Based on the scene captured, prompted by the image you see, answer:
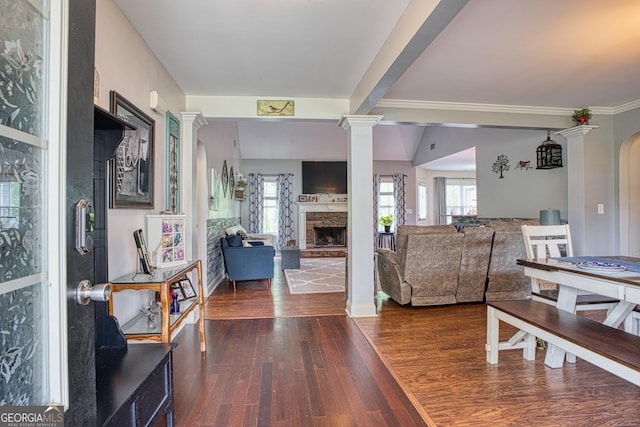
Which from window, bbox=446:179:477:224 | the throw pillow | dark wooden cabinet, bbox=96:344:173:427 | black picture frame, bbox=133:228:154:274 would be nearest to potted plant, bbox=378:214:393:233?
window, bbox=446:179:477:224

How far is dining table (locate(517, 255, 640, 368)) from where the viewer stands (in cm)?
183

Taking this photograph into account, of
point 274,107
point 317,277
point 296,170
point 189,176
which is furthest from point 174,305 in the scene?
point 296,170

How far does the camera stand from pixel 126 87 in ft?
7.18

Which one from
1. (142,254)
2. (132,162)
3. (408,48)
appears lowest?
(142,254)

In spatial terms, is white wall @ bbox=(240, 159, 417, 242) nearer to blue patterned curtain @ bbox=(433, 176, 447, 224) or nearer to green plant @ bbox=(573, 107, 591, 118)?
blue patterned curtain @ bbox=(433, 176, 447, 224)

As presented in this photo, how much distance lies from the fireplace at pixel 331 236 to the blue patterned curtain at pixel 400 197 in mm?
1622

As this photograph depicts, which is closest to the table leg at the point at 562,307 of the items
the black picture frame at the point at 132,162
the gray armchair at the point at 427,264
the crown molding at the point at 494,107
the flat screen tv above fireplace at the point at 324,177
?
the gray armchair at the point at 427,264

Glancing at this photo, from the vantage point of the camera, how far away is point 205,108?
355 centimetres

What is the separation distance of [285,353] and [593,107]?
4.60m

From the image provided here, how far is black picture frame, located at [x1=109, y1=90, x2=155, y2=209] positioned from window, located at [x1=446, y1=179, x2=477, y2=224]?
908 centimetres

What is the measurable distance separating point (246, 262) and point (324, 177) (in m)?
4.64

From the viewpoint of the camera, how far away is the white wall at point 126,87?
6.27 ft

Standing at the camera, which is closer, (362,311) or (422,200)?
(362,311)

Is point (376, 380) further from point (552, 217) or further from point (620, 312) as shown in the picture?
point (552, 217)
